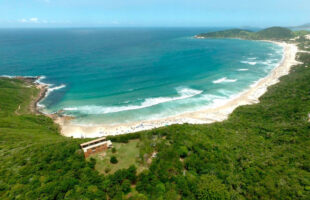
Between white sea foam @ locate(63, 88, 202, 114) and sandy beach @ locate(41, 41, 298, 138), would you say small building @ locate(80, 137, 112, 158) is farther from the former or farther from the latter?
white sea foam @ locate(63, 88, 202, 114)

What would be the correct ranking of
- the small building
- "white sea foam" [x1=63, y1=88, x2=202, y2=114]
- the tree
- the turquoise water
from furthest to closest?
the turquoise water
"white sea foam" [x1=63, y1=88, x2=202, y2=114]
the small building
the tree

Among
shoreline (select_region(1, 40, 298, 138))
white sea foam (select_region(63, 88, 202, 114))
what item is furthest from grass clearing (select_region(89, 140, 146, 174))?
white sea foam (select_region(63, 88, 202, 114))

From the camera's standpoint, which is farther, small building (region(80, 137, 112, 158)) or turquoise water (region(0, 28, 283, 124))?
turquoise water (region(0, 28, 283, 124))

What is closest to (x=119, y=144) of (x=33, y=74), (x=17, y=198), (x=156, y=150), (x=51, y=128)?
(x=156, y=150)

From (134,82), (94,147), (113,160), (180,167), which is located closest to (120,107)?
(134,82)

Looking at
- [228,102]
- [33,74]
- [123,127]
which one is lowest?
[123,127]

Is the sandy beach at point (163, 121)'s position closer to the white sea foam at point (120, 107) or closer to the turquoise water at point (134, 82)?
the turquoise water at point (134, 82)

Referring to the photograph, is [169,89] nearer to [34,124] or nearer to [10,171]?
[34,124]

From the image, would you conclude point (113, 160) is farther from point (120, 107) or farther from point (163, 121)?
point (120, 107)
